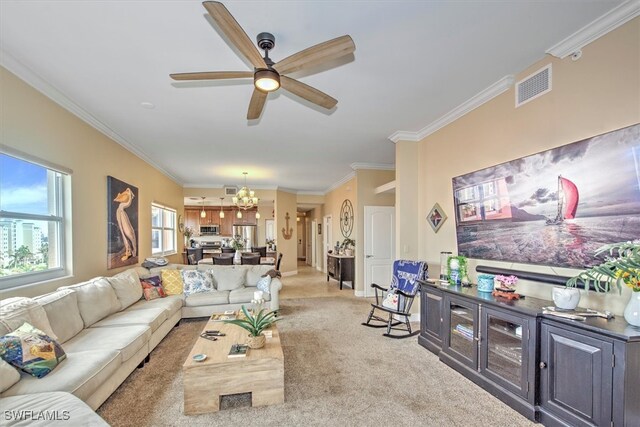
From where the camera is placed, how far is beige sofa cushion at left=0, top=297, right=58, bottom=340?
218cm

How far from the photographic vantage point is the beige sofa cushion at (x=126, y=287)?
12.4ft

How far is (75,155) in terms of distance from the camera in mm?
3555

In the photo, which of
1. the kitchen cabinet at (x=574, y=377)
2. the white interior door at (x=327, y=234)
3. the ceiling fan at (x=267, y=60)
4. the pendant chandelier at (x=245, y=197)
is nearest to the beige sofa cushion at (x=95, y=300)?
the ceiling fan at (x=267, y=60)

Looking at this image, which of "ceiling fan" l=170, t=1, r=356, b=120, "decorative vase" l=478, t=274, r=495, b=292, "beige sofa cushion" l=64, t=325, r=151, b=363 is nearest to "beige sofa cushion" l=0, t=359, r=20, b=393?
"beige sofa cushion" l=64, t=325, r=151, b=363

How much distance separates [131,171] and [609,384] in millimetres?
6344

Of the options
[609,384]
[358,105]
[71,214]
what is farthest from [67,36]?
[609,384]

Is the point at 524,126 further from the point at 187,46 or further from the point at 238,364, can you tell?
the point at 238,364

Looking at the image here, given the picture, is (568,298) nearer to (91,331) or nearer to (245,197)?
(91,331)

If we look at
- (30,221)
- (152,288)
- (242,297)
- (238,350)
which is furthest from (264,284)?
(30,221)

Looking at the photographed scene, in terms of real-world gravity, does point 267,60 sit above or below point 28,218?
above

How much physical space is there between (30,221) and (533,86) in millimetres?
5065

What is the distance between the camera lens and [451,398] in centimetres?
255

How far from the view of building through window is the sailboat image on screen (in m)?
4.76

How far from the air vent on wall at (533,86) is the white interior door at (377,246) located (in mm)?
4057
